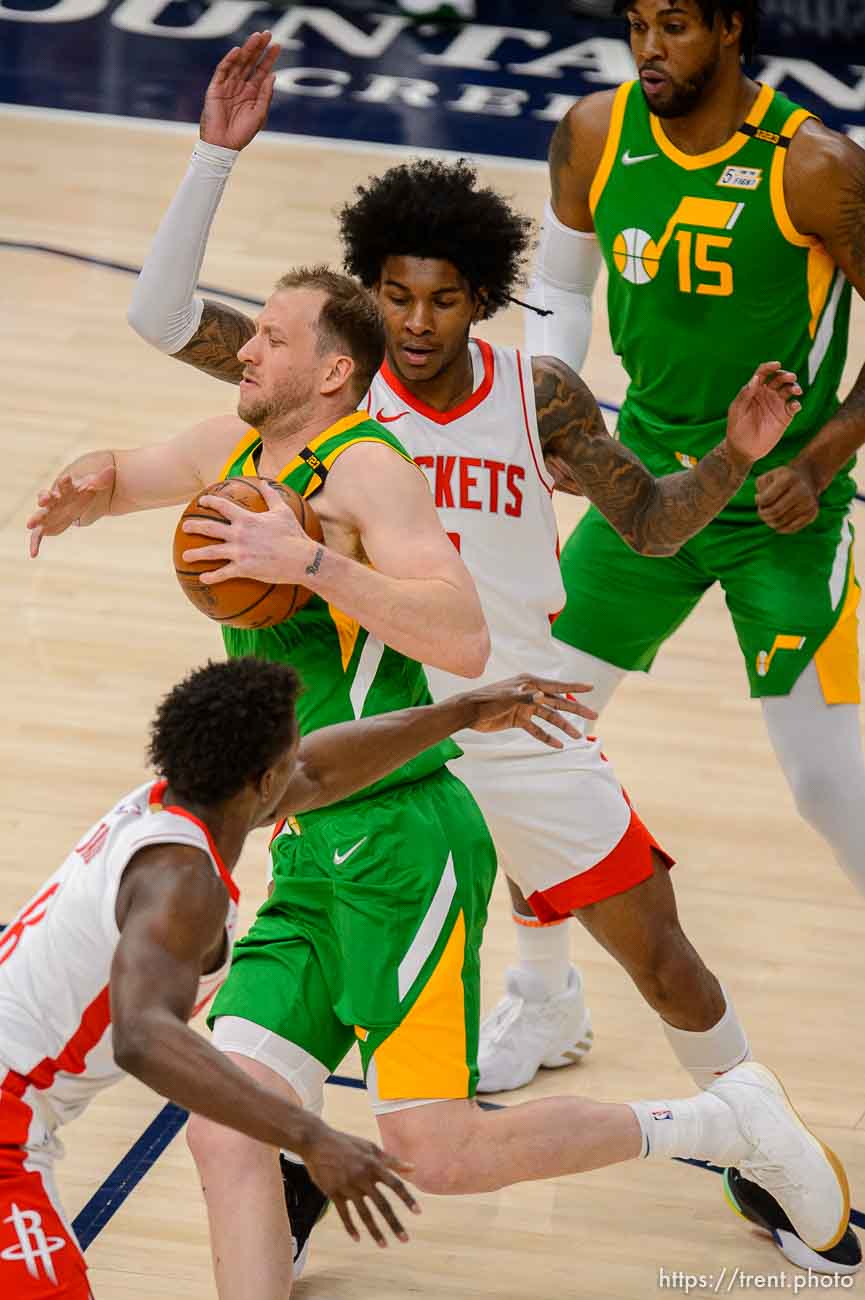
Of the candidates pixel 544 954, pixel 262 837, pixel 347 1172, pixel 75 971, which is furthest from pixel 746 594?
pixel 347 1172

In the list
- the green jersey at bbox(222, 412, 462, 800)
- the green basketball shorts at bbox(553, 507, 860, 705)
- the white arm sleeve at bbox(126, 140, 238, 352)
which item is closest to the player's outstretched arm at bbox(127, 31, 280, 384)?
the white arm sleeve at bbox(126, 140, 238, 352)

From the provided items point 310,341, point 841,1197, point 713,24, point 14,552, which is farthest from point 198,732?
point 14,552

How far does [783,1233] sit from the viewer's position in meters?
4.42

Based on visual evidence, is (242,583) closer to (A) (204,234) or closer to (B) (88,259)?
(A) (204,234)

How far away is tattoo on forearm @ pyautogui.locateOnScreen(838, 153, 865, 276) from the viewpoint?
4.77 meters

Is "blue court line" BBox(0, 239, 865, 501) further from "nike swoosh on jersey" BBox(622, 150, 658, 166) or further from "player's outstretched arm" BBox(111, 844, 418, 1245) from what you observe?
"player's outstretched arm" BBox(111, 844, 418, 1245)

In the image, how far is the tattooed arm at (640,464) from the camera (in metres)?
4.43

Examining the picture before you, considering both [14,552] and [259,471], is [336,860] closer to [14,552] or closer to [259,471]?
[259,471]

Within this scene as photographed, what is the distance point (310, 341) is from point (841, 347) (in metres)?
1.66

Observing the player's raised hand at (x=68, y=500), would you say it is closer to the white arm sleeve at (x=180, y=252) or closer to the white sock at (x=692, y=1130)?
the white arm sleeve at (x=180, y=252)

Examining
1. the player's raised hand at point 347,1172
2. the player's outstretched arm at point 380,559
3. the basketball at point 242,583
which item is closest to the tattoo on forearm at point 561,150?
the player's outstretched arm at point 380,559

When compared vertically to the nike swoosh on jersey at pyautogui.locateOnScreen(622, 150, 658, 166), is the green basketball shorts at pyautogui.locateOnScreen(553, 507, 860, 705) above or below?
below

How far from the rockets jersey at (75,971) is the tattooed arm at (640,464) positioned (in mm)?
1531

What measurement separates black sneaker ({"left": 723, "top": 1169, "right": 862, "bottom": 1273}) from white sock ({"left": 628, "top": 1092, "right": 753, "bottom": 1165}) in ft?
1.16
